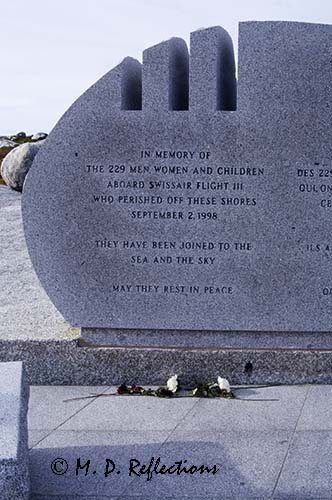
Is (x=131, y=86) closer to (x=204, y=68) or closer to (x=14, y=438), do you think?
(x=204, y=68)

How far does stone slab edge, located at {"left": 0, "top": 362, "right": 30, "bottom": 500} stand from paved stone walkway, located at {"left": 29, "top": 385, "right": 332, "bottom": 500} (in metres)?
0.43

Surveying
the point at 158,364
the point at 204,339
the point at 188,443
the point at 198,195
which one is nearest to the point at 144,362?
the point at 158,364

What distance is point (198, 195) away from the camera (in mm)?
6676

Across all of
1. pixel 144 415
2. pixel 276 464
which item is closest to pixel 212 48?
pixel 144 415

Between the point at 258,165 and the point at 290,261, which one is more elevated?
the point at 258,165

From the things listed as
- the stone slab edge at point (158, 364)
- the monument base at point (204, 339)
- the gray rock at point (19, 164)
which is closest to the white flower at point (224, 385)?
the stone slab edge at point (158, 364)

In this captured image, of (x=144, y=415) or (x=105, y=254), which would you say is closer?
(x=144, y=415)

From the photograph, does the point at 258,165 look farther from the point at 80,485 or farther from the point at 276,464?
the point at 80,485

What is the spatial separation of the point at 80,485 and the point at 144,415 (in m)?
1.21

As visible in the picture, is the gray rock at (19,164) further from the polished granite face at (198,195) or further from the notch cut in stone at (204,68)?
the notch cut in stone at (204,68)

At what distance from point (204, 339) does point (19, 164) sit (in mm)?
9311

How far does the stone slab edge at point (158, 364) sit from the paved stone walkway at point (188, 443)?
0.14m

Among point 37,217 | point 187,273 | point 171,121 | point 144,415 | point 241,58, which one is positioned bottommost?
point 144,415

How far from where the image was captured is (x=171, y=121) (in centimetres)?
668
